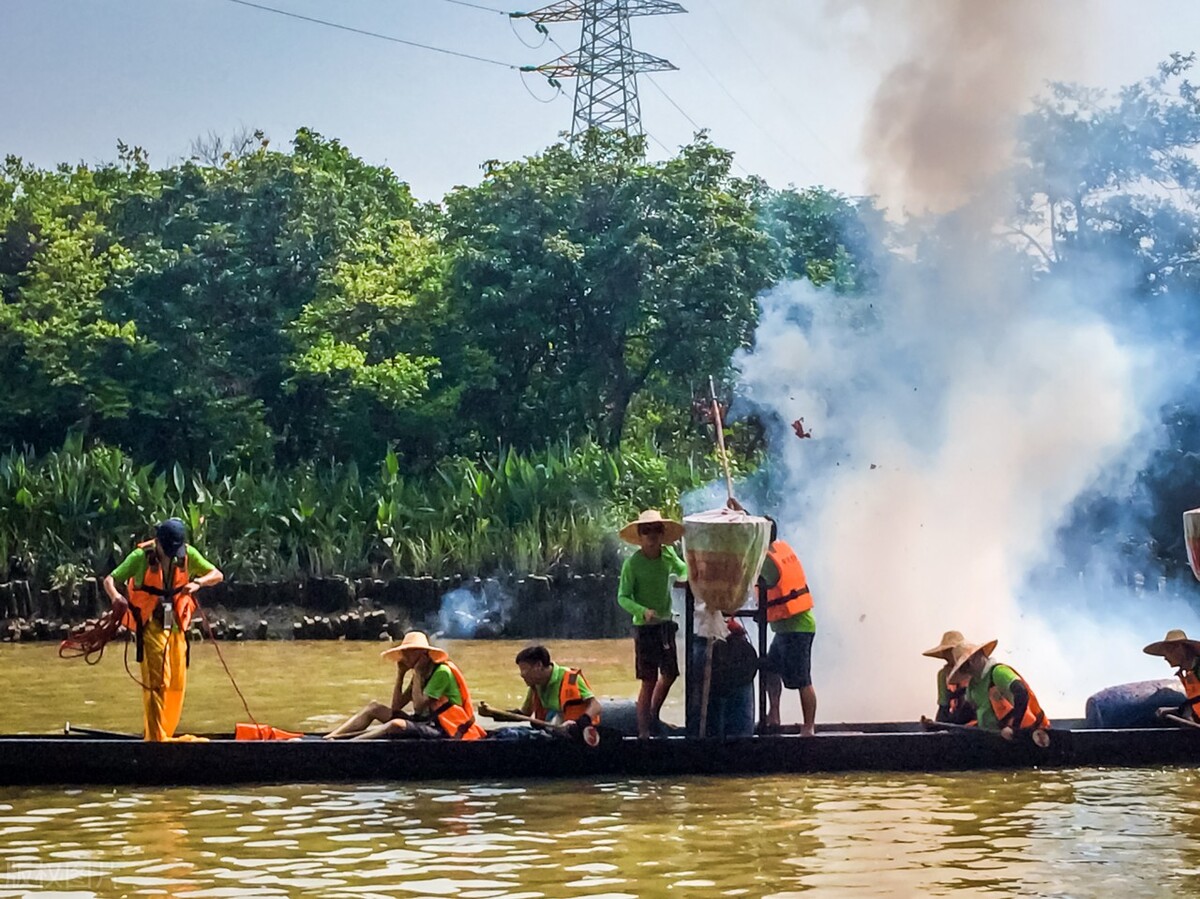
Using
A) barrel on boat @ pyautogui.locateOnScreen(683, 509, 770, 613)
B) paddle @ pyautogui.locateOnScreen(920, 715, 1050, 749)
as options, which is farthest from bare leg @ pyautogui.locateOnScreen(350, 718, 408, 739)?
paddle @ pyautogui.locateOnScreen(920, 715, 1050, 749)

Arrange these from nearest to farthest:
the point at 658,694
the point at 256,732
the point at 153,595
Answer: the point at 153,595 → the point at 256,732 → the point at 658,694

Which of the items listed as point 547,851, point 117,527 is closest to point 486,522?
point 117,527

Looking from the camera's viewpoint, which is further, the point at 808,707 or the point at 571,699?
the point at 808,707

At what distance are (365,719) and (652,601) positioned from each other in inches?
78.5

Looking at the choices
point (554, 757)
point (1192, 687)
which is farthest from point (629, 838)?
point (1192, 687)

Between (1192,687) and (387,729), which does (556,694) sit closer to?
(387,729)

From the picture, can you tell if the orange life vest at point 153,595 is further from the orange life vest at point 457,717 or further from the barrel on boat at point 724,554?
the barrel on boat at point 724,554

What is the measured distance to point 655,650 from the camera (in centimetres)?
1149

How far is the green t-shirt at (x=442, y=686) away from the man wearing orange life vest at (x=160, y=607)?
1459 mm

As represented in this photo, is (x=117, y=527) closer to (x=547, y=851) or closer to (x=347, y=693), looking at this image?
(x=347, y=693)

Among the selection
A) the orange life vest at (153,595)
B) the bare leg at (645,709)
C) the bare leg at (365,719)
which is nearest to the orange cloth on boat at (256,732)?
the bare leg at (365,719)

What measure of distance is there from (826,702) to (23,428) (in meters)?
18.0

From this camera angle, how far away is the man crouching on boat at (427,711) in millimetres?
11305

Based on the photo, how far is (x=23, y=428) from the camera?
28.9 metres
